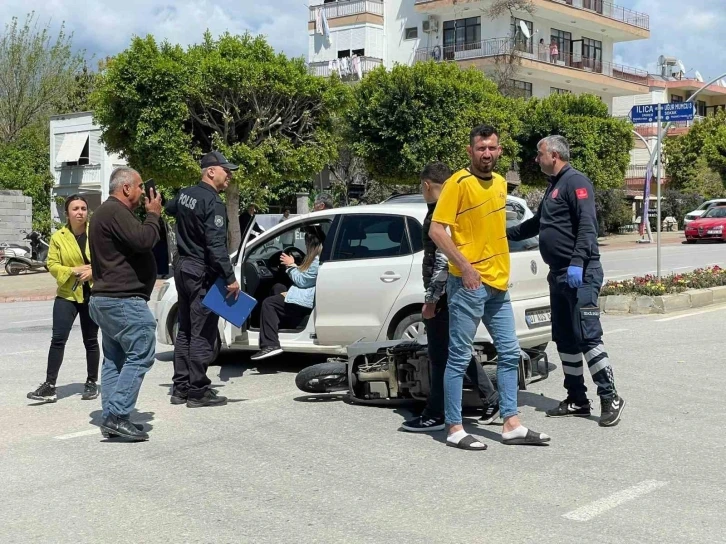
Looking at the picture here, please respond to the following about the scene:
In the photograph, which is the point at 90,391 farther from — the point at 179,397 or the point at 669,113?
the point at 669,113

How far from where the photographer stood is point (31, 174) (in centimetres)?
3956

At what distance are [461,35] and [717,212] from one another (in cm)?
1898

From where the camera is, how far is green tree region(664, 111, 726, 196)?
5386 cm

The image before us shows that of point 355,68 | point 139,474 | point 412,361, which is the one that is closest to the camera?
point 139,474

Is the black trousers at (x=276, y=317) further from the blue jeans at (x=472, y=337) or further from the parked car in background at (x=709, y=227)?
the parked car in background at (x=709, y=227)

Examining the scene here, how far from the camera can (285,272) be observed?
9.51 meters

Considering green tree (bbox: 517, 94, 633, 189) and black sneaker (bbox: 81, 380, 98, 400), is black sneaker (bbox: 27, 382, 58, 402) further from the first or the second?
green tree (bbox: 517, 94, 633, 189)

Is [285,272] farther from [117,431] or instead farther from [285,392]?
[117,431]

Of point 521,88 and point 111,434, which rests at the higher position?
point 521,88

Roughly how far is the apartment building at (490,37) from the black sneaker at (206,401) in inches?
1587

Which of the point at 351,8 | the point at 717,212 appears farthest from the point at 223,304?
the point at 351,8

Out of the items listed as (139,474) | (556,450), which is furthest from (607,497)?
(139,474)

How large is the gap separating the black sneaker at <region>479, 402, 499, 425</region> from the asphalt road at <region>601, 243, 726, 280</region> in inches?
552

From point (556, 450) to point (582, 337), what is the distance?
0.96 metres
